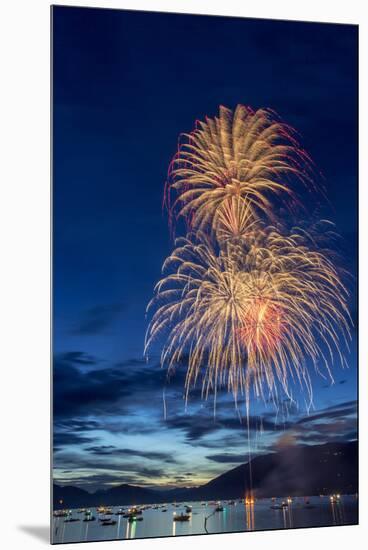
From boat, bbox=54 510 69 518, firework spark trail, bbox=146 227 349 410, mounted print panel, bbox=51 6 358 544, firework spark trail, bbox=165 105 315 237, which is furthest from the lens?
firework spark trail, bbox=165 105 315 237

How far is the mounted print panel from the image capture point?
1152 cm

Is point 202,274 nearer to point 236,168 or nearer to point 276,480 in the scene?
point 236,168

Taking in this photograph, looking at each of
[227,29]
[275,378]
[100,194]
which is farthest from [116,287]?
[227,29]

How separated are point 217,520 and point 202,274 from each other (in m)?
2.27

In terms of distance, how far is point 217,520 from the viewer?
463 inches

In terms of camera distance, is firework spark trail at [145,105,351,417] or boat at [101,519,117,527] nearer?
boat at [101,519,117,527]

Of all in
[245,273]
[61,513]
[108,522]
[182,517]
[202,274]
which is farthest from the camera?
[245,273]

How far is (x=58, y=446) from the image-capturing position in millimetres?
11422

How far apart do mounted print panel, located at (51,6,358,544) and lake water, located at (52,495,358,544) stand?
16mm

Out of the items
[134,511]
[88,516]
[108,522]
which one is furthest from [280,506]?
[88,516]

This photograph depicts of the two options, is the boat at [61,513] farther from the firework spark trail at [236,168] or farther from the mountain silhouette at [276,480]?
the firework spark trail at [236,168]

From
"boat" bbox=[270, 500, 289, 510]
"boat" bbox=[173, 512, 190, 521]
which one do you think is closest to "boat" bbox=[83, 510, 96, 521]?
"boat" bbox=[173, 512, 190, 521]

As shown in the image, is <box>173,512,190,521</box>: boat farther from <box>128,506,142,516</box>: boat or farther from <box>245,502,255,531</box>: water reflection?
<box>245,502,255,531</box>: water reflection

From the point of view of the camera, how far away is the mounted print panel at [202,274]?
37.8ft
